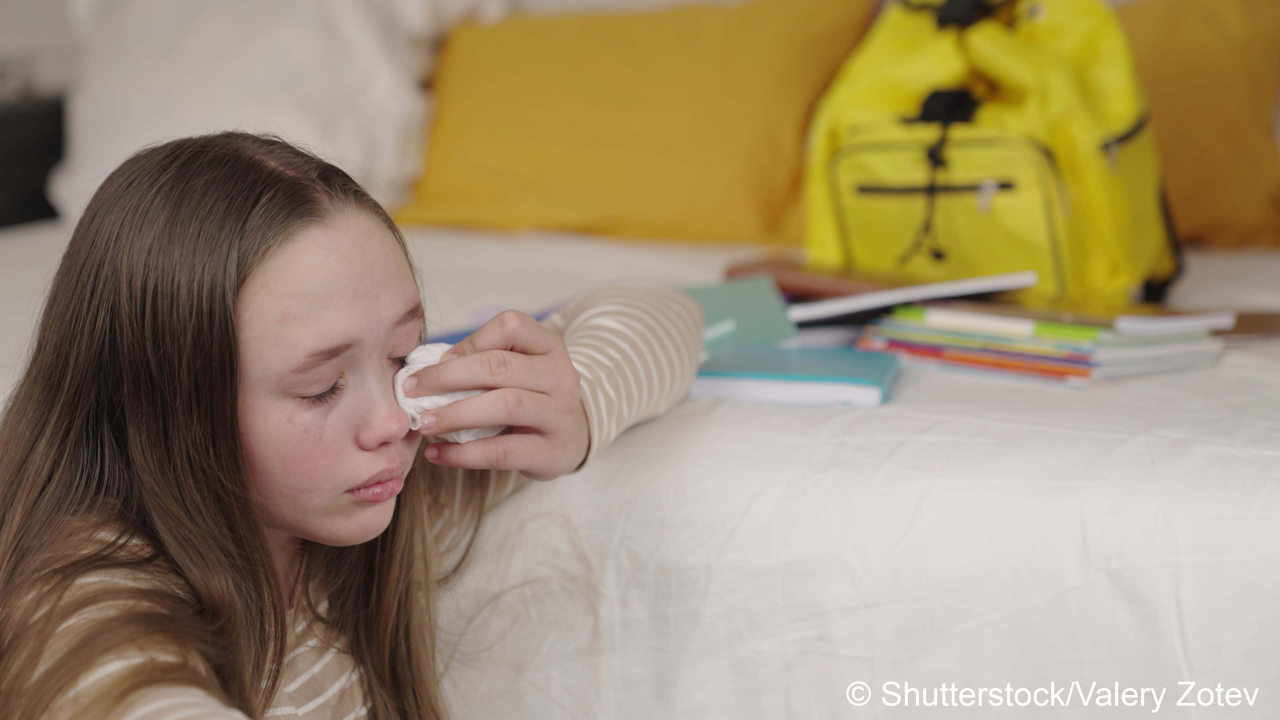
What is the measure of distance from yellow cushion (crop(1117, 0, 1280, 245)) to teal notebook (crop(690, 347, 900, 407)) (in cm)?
88

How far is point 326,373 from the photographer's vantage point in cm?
60

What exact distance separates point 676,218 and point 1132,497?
1077 millimetres

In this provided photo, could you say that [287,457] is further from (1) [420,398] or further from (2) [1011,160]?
(2) [1011,160]

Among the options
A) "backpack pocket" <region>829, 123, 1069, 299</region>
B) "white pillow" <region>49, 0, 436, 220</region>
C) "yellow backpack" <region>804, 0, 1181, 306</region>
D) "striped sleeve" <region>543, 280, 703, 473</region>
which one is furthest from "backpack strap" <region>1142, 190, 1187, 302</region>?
"white pillow" <region>49, 0, 436, 220</region>

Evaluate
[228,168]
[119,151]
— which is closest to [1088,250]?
[228,168]

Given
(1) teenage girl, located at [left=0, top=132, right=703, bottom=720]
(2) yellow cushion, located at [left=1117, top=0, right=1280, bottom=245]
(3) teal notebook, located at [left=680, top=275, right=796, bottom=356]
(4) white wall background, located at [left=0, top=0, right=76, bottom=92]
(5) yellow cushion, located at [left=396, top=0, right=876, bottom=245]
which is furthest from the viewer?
(4) white wall background, located at [left=0, top=0, right=76, bottom=92]

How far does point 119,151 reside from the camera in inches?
67.4

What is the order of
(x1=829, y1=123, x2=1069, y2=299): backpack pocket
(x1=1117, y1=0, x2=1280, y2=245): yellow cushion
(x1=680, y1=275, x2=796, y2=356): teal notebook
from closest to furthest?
(x1=680, y1=275, x2=796, y2=356): teal notebook
(x1=829, y1=123, x2=1069, y2=299): backpack pocket
(x1=1117, y1=0, x2=1280, y2=245): yellow cushion

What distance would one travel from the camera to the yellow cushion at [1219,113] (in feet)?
4.93

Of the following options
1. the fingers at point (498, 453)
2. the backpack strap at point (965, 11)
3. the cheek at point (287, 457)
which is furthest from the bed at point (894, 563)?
the backpack strap at point (965, 11)

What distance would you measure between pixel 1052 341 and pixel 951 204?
353 mm

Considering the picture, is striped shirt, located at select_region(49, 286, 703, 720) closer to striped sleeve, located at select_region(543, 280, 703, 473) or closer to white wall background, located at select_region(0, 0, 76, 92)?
striped sleeve, located at select_region(543, 280, 703, 473)

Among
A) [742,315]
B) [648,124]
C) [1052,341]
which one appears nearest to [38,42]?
[648,124]

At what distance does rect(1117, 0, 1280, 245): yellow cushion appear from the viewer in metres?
1.50
